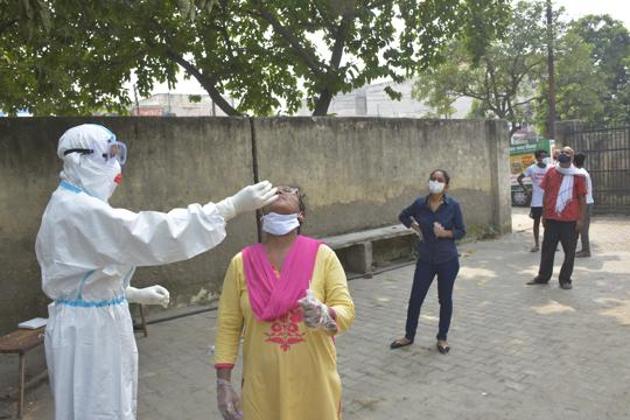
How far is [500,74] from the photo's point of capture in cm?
2375

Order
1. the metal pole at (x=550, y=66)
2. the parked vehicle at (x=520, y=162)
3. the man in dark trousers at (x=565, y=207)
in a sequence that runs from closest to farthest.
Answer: the man in dark trousers at (x=565, y=207)
the parked vehicle at (x=520, y=162)
the metal pole at (x=550, y=66)

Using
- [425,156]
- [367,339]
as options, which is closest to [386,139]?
[425,156]

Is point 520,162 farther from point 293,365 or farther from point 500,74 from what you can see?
point 293,365

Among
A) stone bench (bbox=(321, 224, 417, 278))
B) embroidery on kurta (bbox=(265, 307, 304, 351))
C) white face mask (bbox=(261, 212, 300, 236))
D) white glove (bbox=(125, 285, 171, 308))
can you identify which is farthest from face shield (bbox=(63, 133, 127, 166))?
stone bench (bbox=(321, 224, 417, 278))

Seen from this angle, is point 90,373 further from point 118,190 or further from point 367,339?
point 118,190

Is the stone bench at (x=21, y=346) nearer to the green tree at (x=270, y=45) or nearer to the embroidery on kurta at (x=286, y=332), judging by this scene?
the embroidery on kurta at (x=286, y=332)

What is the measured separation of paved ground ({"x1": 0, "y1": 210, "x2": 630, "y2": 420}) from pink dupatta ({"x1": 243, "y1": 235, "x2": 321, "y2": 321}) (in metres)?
2.00

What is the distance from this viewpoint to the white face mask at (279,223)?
2.55 meters

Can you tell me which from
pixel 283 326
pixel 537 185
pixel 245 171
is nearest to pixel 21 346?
pixel 283 326

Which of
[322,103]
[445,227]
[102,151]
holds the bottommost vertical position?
[445,227]

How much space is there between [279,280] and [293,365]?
0.36 m

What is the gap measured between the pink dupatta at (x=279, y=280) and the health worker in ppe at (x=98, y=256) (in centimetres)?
22

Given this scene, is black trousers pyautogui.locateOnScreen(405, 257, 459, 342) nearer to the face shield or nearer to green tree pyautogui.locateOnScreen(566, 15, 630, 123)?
the face shield

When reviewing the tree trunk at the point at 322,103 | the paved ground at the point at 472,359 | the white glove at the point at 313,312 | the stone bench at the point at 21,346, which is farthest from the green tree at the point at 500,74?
the white glove at the point at 313,312
